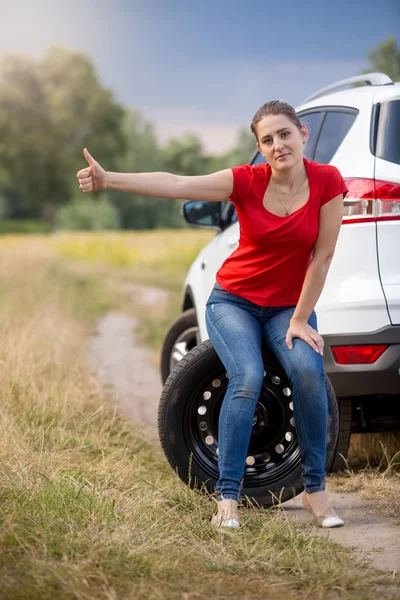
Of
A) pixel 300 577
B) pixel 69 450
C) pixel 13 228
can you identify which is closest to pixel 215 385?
pixel 69 450

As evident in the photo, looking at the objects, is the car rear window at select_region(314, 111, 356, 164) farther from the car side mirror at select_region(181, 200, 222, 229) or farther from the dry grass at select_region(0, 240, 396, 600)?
the dry grass at select_region(0, 240, 396, 600)

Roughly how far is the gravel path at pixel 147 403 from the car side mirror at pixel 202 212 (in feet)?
3.78

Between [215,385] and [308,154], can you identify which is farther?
[308,154]

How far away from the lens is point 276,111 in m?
4.06

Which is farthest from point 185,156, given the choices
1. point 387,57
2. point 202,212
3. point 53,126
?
point 202,212

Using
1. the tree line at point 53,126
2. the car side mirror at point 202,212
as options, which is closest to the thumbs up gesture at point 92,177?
the car side mirror at point 202,212

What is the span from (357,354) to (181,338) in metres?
2.23

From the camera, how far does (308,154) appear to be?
205 inches

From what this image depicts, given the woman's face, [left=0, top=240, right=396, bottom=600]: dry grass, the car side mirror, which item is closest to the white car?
the woman's face

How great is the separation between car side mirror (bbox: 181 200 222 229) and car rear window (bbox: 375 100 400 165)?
1457 millimetres

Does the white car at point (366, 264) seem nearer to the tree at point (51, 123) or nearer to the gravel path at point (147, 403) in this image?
the gravel path at point (147, 403)

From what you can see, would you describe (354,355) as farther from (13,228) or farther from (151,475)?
(13,228)

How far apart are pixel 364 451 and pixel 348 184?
176cm

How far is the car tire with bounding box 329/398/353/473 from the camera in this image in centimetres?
475
